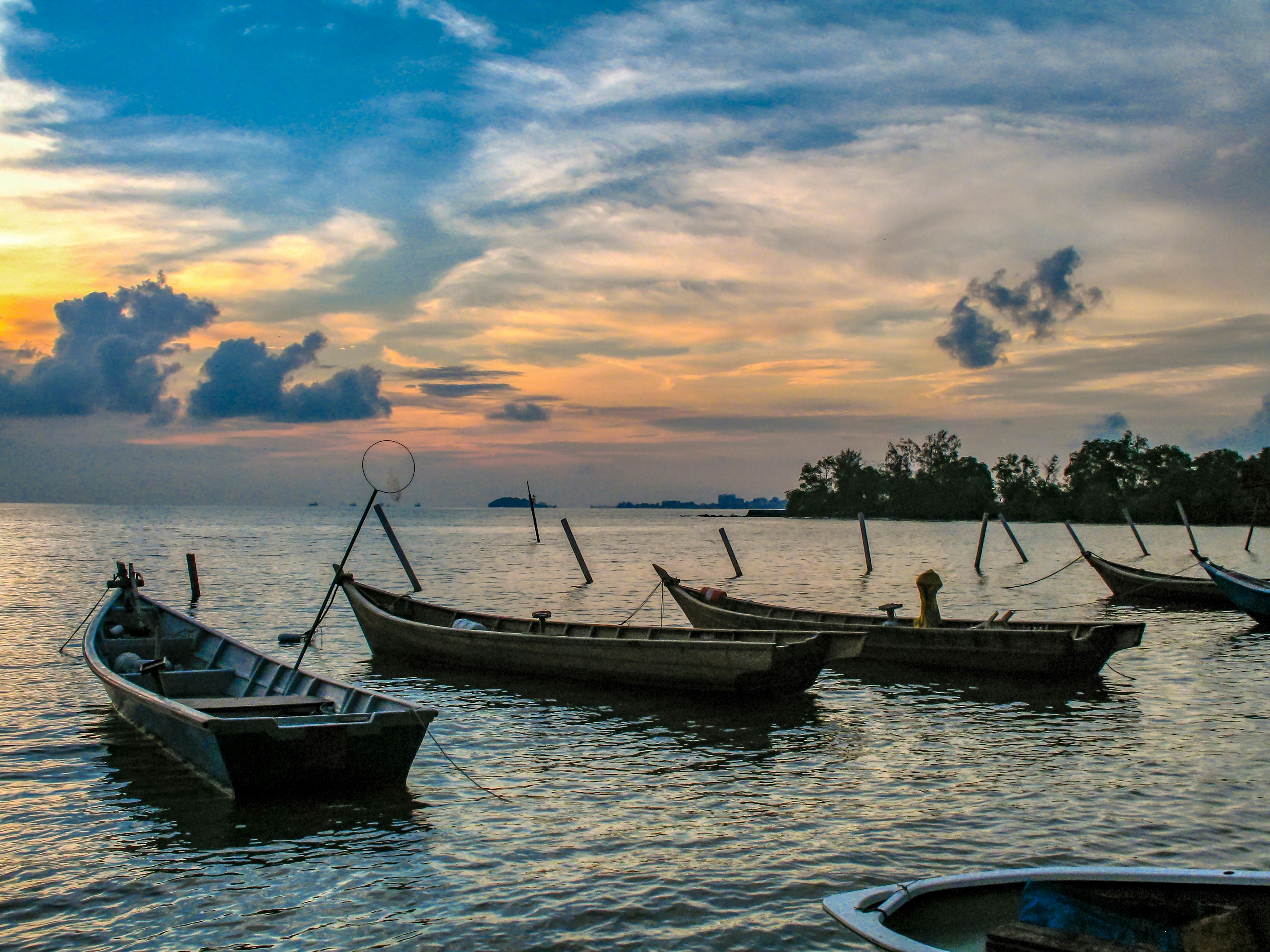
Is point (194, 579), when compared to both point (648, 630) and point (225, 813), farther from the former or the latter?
point (225, 813)

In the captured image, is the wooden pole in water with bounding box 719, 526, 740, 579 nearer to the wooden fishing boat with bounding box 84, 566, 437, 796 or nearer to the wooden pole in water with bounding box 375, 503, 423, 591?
the wooden pole in water with bounding box 375, 503, 423, 591

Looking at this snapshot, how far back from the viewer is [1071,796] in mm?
10195

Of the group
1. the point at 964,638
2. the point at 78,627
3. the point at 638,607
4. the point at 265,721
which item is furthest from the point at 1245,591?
the point at 78,627

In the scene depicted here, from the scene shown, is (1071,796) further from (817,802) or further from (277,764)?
(277,764)

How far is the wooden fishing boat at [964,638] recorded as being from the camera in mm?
16781

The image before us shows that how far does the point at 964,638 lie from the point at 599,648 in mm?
7329

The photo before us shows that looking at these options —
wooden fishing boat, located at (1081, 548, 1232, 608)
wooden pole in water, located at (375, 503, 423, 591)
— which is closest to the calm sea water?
wooden fishing boat, located at (1081, 548, 1232, 608)

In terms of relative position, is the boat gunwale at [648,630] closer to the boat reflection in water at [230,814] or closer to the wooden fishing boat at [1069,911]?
the boat reflection in water at [230,814]

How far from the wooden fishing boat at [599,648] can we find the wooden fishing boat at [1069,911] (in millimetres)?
9193

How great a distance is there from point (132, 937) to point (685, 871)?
15.0 feet

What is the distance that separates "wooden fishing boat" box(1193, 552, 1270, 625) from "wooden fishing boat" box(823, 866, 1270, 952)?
22.8 meters

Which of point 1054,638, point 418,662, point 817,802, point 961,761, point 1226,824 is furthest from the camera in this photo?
point 418,662

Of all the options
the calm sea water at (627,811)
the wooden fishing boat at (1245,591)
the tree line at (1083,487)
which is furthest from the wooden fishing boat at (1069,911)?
the tree line at (1083,487)

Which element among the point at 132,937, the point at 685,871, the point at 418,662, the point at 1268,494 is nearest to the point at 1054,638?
the point at 685,871
